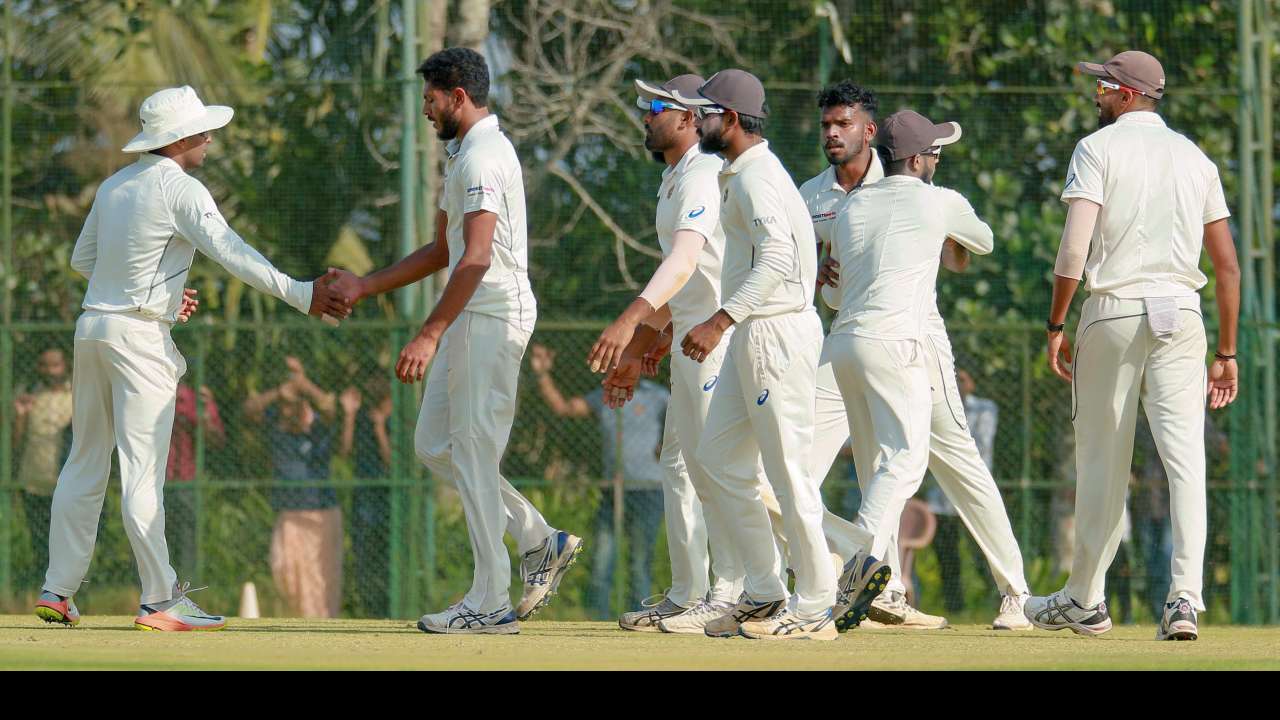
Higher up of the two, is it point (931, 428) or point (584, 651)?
point (931, 428)

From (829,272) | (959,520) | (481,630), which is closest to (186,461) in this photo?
(959,520)

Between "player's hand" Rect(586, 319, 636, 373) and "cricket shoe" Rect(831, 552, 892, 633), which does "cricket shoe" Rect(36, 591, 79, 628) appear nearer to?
"player's hand" Rect(586, 319, 636, 373)

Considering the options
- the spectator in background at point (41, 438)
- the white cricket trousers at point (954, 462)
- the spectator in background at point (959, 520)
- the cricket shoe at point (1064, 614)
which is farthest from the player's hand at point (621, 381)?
the spectator in background at point (41, 438)

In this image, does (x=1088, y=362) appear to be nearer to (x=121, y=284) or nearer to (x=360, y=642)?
(x=360, y=642)

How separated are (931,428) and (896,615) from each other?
0.85 meters

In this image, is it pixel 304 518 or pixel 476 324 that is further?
pixel 304 518

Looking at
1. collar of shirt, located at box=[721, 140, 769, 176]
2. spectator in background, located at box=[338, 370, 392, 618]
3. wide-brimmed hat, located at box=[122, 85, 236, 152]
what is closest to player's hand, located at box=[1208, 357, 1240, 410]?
collar of shirt, located at box=[721, 140, 769, 176]

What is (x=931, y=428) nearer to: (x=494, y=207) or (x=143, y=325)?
(x=494, y=207)

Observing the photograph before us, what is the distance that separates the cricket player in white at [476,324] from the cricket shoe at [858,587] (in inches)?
52.4

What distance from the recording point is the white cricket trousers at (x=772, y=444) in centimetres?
715

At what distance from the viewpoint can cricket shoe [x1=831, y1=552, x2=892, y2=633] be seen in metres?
7.21

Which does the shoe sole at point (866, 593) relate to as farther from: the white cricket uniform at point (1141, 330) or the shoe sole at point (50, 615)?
the shoe sole at point (50, 615)

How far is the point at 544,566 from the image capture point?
8.31m

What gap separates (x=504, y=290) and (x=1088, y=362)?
2.31 meters
